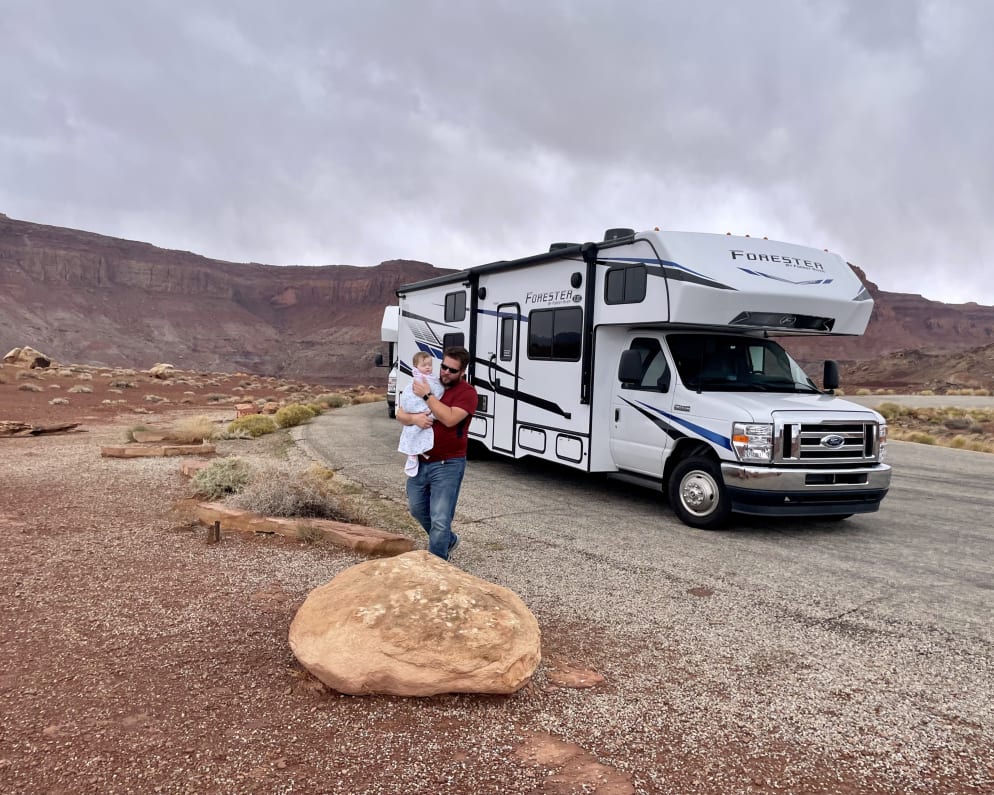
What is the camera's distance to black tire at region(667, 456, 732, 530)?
772 cm

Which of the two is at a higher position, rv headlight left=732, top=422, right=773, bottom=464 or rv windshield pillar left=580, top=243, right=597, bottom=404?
rv windshield pillar left=580, top=243, right=597, bottom=404

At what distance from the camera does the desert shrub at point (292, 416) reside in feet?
62.8

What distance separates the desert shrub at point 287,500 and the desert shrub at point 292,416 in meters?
11.6

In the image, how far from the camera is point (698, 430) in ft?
25.7

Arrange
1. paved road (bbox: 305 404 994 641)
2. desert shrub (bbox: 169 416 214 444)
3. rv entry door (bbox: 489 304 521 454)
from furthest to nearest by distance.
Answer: desert shrub (bbox: 169 416 214 444) < rv entry door (bbox: 489 304 521 454) < paved road (bbox: 305 404 994 641)

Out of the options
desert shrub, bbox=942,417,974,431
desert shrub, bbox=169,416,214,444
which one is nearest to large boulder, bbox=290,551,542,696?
desert shrub, bbox=169,416,214,444

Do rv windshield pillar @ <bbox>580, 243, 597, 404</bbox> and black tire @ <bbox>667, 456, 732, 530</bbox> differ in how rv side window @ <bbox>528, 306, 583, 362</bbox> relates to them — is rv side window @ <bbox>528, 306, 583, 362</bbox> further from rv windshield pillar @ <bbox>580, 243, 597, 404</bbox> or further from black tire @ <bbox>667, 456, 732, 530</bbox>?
black tire @ <bbox>667, 456, 732, 530</bbox>

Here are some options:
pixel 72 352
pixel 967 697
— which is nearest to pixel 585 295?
pixel 967 697

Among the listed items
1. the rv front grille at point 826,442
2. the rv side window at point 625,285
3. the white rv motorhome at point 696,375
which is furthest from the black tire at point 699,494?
the rv side window at point 625,285

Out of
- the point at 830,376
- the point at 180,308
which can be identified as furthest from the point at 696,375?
the point at 180,308

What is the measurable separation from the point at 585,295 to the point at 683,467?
2584 millimetres

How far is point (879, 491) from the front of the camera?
7.70 meters

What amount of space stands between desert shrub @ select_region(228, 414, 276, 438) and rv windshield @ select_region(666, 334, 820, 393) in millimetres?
10819

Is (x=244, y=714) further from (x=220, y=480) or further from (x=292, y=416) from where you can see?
(x=292, y=416)
